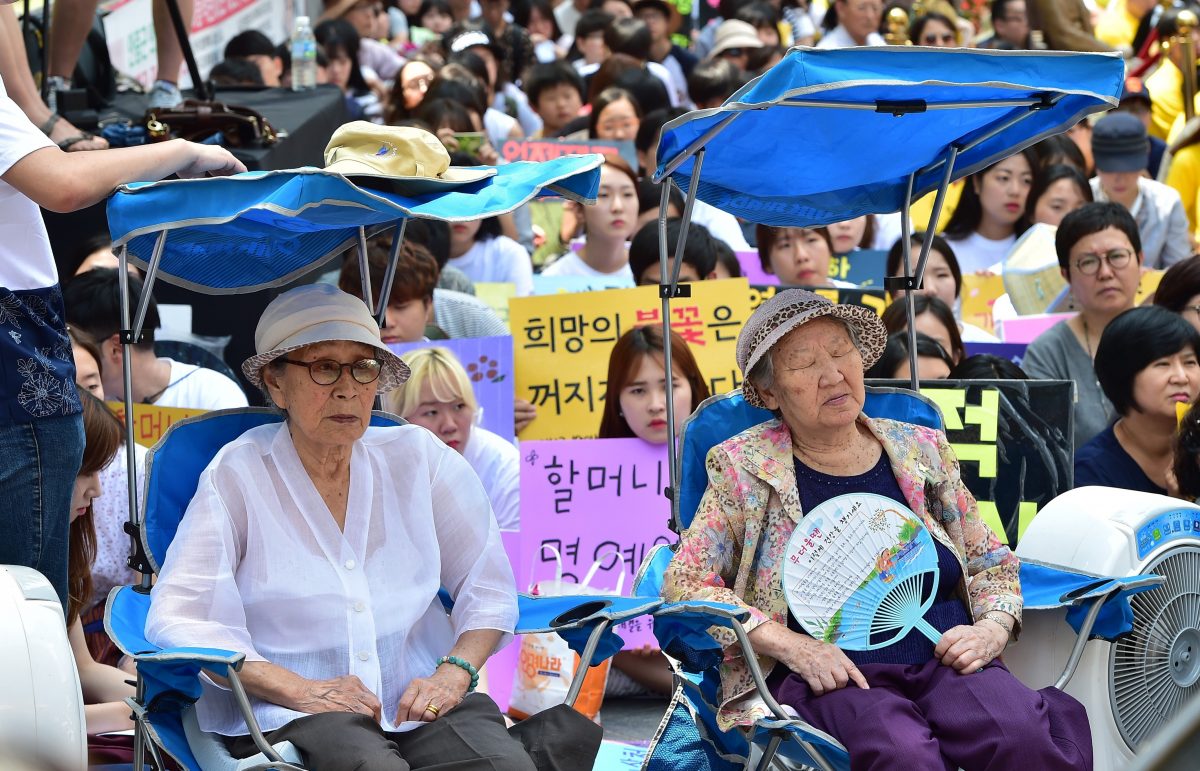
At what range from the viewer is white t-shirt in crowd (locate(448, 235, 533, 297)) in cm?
812

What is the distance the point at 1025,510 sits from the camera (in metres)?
5.51

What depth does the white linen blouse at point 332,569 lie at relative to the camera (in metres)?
3.71

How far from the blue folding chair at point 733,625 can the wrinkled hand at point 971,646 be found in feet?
0.60

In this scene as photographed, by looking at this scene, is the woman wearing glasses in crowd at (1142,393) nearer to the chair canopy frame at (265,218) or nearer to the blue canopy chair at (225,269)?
the blue canopy chair at (225,269)

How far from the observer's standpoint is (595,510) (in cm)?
553

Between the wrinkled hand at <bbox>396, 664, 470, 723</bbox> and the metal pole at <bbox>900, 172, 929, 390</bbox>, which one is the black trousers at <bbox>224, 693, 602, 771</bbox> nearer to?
the wrinkled hand at <bbox>396, 664, 470, 723</bbox>

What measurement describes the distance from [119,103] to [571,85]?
14.6 ft

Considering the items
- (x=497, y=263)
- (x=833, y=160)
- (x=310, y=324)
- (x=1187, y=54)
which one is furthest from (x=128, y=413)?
(x=1187, y=54)

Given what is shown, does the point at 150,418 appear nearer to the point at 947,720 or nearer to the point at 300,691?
the point at 300,691

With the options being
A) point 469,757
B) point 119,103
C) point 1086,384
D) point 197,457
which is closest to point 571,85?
point 119,103

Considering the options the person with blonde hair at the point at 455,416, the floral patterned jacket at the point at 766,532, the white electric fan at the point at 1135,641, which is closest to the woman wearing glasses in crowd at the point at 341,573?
the floral patterned jacket at the point at 766,532

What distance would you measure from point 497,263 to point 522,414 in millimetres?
1949

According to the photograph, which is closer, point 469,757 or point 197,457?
point 469,757

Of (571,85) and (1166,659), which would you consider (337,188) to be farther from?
(571,85)
